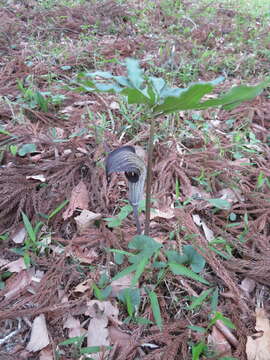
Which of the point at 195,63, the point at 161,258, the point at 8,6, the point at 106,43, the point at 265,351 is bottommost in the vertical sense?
the point at 265,351

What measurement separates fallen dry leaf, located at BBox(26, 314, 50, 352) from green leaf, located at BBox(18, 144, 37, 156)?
98 cm

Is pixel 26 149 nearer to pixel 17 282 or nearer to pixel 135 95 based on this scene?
pixel 17 282

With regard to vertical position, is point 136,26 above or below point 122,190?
above

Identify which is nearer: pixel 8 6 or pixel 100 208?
pixel 100 208

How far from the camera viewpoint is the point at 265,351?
1.00 m

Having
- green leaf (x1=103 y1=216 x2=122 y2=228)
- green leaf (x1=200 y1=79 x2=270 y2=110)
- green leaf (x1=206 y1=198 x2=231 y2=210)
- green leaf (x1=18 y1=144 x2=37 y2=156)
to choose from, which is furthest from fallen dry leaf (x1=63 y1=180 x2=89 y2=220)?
green leaf (x1=200 y1=79 x2=270 y2=110)

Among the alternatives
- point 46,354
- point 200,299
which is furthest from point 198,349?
point 46,354

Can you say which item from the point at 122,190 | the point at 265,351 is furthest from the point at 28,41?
the point at 265,351

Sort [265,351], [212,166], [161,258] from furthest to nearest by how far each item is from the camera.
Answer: [212,166] → [161,258] → [265,351]

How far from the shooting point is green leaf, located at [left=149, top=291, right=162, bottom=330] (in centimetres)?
106

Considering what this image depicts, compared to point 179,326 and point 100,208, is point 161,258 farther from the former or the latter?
point 100,208

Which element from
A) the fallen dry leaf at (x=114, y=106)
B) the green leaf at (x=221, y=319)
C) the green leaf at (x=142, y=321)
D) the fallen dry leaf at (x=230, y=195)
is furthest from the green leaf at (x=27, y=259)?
the fallen dry leaf at (x=114, y=106)

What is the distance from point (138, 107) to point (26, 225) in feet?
4.19

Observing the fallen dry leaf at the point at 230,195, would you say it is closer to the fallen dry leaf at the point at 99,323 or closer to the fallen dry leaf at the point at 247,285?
the fallen dry leaf at the point at 247,285
